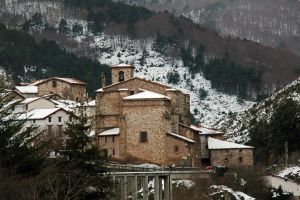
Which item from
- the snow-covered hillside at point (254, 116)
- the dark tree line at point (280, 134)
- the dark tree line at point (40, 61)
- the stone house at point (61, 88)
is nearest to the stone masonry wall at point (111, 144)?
the dark tree line at point (280, 134)

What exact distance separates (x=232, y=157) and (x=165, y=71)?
298 feet

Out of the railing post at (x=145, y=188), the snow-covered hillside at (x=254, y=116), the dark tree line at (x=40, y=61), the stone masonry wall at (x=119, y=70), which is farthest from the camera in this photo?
the dark tree line at (x=40, y=61)

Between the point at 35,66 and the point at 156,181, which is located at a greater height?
the point at 35,66

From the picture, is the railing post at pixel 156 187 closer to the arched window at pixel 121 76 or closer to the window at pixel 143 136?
the window at pixel 143 136

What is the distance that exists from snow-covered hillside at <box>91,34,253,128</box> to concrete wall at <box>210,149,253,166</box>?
5512cm

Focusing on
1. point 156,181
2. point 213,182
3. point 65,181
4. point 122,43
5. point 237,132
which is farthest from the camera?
point 122,43

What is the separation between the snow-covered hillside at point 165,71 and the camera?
460 ft

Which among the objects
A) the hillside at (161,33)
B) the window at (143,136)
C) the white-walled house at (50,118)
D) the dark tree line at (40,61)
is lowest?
the window at (143,136)

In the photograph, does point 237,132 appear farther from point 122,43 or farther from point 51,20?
point 51,20

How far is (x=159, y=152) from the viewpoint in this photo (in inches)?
2510

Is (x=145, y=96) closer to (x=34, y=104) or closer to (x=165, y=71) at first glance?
(x=34, y=104)

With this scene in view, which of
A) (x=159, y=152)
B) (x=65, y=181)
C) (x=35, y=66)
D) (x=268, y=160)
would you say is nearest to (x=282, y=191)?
(x=159, y=152)

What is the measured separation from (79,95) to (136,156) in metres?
34.3

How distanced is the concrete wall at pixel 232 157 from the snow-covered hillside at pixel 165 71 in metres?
55.1
